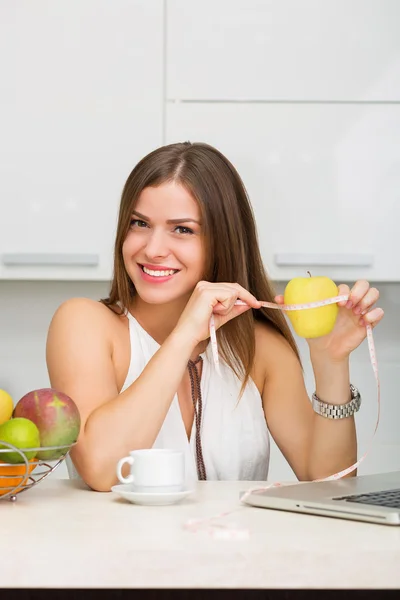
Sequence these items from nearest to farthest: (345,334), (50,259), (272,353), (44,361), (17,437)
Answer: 1. (17,437)
2. (345,334)
3. (272,353)
4. (50,259)
5. (44,361)

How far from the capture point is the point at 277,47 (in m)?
2.49

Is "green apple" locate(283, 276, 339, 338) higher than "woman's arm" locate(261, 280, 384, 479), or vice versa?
"green apple" locate(283, 276, 339, 338)

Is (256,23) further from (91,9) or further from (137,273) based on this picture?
(137,273)

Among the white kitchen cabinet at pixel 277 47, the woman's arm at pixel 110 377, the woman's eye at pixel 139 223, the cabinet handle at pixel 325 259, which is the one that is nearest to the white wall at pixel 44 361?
the cabinet handle at pixel 325 259

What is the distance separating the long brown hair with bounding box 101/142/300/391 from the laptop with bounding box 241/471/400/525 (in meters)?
0.60

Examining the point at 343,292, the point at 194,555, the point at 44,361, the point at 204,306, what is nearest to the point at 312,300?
the point at 343,292

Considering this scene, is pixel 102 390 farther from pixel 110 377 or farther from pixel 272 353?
pixel 272 353

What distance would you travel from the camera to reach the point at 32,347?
9.44 feet

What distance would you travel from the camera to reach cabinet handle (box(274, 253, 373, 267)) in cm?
250

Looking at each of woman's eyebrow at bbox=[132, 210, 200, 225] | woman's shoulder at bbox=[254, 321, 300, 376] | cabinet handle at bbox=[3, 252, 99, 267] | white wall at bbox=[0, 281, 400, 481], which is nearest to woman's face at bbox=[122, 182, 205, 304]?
woman's eyebrow at bbox=[132, 210, 200, 225]

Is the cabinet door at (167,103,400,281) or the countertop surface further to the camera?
the cabinet door at (167,103,400,281)

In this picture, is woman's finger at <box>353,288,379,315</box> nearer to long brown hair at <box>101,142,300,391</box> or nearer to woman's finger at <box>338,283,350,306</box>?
woman's finger at <box>338,283,350,306</box>

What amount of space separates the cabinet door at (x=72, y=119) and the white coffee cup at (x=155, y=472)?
1311 mm

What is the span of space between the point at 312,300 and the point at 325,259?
3.42ft
